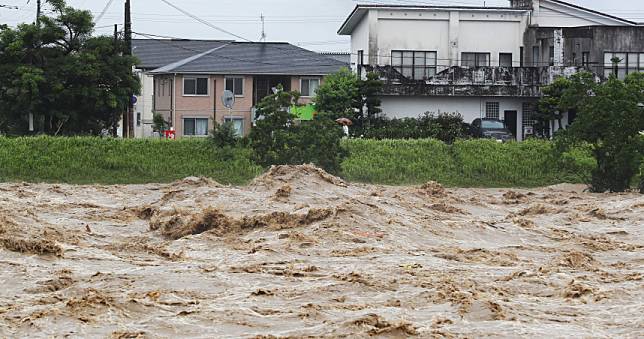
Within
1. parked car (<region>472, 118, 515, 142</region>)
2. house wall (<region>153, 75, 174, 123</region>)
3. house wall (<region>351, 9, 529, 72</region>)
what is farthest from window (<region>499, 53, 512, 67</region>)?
house wall (<region>153, 75, 174, 123</region>)

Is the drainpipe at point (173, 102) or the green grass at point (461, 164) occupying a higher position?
the drainpipe at point (173, 102)

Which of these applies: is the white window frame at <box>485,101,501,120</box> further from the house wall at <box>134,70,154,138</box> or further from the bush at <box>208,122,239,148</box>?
the house wall at <box>134,70,154,138</box>

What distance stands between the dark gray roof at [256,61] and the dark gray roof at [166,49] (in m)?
2.43

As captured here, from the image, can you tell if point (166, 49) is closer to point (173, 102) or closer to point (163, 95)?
point (163, 95)

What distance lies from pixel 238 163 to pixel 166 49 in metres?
32.2

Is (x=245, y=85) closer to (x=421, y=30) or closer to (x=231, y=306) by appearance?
(x=421, y=30)

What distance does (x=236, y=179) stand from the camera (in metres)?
30.8

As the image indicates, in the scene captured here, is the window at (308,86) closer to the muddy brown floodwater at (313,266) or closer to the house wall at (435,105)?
the house wall at (435,105)

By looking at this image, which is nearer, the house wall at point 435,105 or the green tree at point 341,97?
the green tree at point 341,97

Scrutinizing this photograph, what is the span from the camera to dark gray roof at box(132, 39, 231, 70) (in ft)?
197

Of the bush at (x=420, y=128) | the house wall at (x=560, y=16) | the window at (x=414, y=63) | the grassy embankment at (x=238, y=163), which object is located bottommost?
the grassy embankment at (x=238, y=163)

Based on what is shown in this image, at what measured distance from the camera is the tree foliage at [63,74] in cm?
3600

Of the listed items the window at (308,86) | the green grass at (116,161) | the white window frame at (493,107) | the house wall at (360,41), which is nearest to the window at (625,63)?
the white window frame at (493,107)

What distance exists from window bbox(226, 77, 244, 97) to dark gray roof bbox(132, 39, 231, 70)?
7.17m
